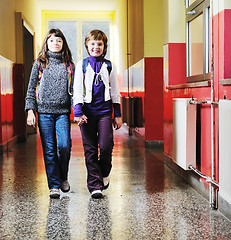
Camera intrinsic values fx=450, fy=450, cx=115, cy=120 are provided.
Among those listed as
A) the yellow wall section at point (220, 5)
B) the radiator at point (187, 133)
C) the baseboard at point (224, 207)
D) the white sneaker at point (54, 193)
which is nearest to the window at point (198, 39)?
the radiator at point (187, 133)

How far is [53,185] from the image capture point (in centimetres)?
331

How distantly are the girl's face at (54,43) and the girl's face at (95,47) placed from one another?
8.6 inches

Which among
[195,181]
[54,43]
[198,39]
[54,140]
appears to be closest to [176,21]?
[198,39]

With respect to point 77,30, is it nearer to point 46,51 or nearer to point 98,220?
point 46,51

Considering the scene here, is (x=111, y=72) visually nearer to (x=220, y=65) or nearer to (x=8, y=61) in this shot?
(x=220, y=65)

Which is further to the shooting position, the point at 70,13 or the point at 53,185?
the point at 70,13

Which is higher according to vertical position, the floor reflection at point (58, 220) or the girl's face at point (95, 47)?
the girl's face at point (95, 47)

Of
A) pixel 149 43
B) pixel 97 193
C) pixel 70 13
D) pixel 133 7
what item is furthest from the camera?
pixel 70 13

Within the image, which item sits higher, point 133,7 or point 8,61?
point 133,7

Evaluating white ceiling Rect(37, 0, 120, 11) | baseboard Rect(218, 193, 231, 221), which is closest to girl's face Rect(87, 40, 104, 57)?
baseboard Rect(218, 193, 231, 221)

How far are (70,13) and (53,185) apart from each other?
981 centimetres

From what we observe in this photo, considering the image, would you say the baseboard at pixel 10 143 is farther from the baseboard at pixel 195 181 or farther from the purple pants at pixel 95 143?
the purple pants at pixel 95 143

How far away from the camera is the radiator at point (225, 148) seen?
2.41 m

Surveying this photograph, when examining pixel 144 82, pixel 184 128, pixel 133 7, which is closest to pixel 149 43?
pixel 144 82
